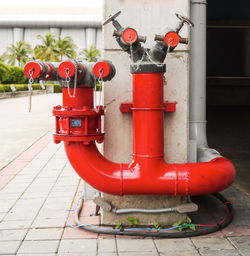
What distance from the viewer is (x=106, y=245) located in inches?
139

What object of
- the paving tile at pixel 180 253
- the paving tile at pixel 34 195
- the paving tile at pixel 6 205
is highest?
the paving tile at pixel 34 195

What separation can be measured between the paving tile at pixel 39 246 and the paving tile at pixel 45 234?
0.09 meters

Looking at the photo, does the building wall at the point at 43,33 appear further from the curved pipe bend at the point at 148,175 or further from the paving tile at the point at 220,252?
the paving tile at the point at 220,252

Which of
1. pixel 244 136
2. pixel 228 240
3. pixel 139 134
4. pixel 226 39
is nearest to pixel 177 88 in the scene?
pixel 139 134

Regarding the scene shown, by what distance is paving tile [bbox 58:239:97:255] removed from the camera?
11.3ft

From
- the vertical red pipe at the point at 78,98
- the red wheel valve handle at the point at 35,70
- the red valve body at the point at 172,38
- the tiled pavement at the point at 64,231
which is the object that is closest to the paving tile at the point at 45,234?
the tiled pavement at the point at 64,231

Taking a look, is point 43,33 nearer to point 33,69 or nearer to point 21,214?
point 21,214

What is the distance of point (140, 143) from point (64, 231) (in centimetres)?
109

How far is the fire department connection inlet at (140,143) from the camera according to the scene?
11.6ft

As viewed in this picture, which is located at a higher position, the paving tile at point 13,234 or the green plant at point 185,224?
the green plant at point 185,224

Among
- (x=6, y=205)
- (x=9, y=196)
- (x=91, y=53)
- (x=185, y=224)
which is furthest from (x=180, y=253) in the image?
(x=91, y=53)

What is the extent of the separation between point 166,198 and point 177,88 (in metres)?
1.00

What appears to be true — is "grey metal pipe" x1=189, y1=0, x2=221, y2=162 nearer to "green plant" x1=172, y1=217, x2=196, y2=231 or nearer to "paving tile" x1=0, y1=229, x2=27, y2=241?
"green plant" x1=172, y1=217, x2=196, y2=231

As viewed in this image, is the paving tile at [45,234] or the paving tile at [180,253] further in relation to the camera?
the paving tile at [45,234]
